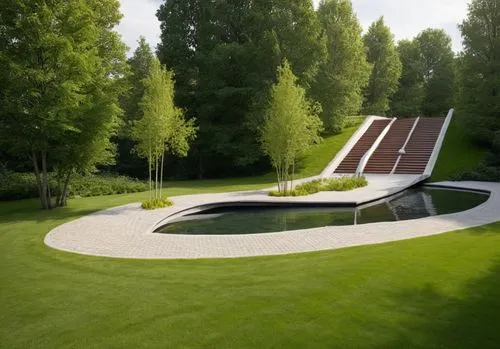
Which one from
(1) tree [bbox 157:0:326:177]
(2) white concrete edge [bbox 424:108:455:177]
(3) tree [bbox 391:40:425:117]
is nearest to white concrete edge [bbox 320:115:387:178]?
(1) tree [bbox 157:0:326:177]

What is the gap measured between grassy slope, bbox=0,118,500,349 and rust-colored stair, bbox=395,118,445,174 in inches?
815

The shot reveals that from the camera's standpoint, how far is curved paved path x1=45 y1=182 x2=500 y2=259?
445 inches

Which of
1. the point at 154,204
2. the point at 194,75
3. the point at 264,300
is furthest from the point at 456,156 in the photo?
the point at 264,300

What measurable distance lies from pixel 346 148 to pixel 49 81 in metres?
25.0

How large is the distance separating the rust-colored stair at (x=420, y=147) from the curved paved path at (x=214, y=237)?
Answer: 13951 millimetres

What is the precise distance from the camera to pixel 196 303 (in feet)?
23.5

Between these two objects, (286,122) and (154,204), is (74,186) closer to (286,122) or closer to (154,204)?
(154,204)

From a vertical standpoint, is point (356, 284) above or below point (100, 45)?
below

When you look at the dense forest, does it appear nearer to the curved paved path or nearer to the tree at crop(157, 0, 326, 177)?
the tree at crop(157, 0, 326, 177)

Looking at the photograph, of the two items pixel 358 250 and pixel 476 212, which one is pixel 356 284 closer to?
pixel 358 250

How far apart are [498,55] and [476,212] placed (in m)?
21.9

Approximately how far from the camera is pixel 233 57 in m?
32.7

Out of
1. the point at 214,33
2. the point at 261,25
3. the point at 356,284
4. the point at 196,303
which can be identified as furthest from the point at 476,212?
the point at 214,33

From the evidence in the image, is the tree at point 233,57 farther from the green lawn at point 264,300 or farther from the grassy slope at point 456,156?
the green lawn at point 264,300
